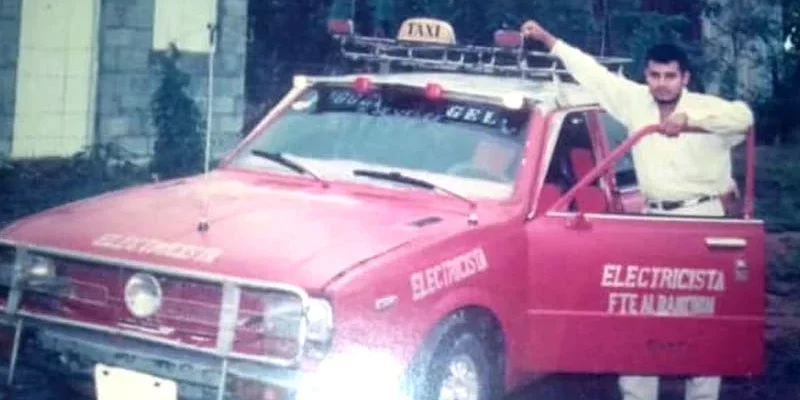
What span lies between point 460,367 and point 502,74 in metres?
2.29

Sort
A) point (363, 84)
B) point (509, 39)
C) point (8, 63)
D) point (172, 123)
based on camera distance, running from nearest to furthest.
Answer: point (363, 84) → point (509, 39) → point (8, 63) → point (172, 123)

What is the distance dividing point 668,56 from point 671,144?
40 cm

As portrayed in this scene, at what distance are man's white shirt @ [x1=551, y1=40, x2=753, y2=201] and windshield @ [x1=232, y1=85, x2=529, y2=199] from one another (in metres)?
0.48

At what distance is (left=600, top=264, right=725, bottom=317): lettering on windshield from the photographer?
6.20 m

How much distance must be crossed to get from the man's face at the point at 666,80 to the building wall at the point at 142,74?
6622mm

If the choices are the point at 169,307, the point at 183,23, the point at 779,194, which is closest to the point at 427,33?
the point at 169,307

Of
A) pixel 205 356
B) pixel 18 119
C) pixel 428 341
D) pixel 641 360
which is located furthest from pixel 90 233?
pixel 18 119

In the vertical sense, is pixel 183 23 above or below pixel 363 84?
above

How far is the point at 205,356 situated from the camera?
5.18 metres

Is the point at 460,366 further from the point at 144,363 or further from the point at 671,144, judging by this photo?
the point at 671,144

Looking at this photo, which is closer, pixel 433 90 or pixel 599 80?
pixel 433 90

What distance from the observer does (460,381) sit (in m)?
5.67

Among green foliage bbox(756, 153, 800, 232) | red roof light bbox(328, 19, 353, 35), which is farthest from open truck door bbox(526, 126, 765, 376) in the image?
green foliage bbox(756, 153, 800, 232)

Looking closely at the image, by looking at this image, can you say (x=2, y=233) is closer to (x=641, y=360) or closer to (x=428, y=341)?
(x=428, y=341)
